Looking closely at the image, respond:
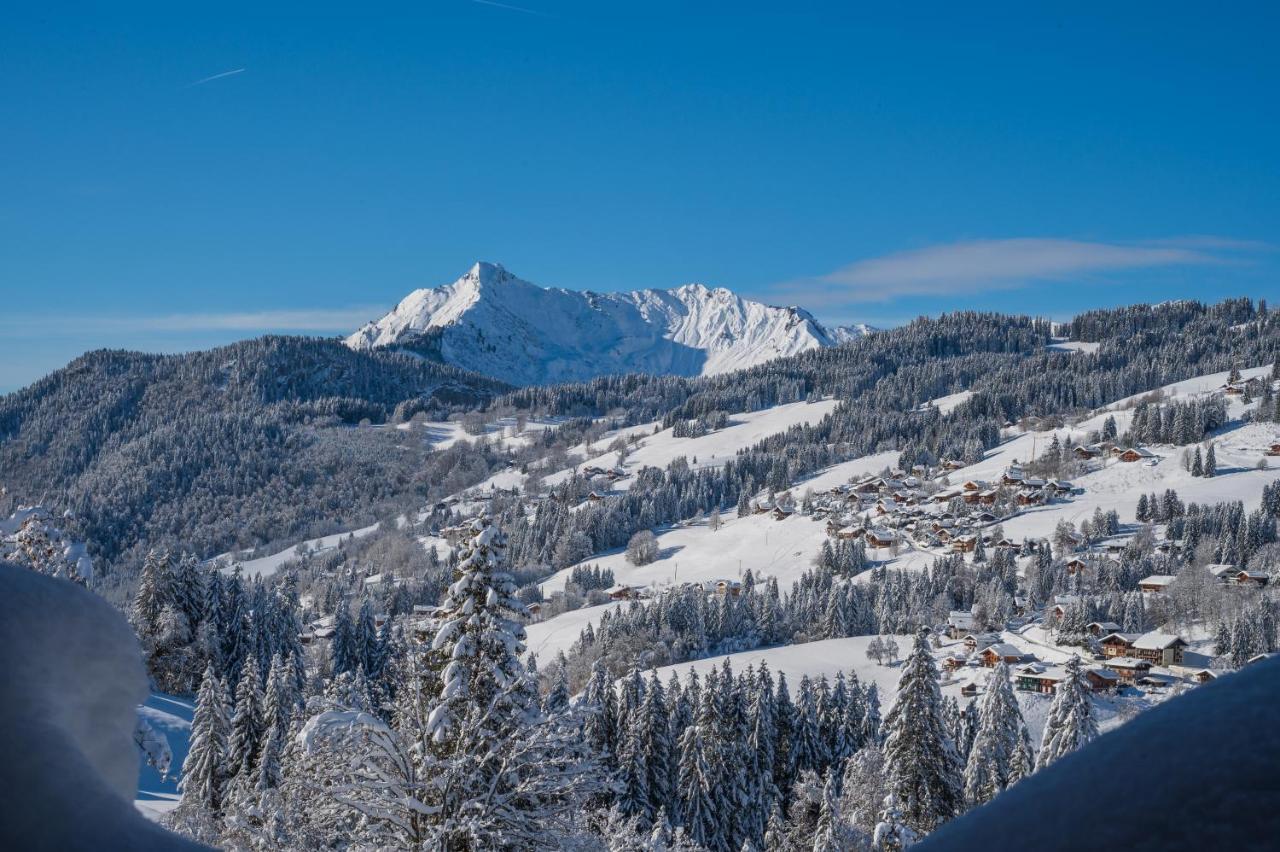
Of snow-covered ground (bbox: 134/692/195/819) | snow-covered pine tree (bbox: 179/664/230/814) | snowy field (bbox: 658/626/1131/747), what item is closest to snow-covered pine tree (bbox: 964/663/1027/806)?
snowy field (bbox: 658/626/1131/747)

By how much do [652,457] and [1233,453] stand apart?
3974 inches

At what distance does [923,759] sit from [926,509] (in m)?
93.1

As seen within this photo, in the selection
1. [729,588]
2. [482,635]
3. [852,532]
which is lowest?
[729,588]

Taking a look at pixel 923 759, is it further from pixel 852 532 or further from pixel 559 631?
pixel 852 532

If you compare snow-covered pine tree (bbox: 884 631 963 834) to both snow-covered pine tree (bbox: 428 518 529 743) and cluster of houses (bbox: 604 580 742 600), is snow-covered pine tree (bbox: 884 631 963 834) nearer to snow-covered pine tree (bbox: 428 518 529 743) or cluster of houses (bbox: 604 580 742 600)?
snow-covered pine tree (bbox: 428 518 529 743)

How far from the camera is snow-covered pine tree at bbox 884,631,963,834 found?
2047 centimetres

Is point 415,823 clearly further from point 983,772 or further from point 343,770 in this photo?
point 983,772

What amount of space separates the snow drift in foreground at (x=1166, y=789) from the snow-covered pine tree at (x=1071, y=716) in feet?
77.0

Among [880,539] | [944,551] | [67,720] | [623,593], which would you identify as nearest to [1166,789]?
[67,720]

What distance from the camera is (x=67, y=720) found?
105 cm

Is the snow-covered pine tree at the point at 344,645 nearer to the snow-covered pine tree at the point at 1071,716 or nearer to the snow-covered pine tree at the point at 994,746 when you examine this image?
the snow-covered pine tree at the point at 994,746

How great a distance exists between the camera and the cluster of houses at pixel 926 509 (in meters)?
95.2

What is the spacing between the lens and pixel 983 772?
23281 mm

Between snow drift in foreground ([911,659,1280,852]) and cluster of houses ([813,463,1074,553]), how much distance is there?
302 feet
